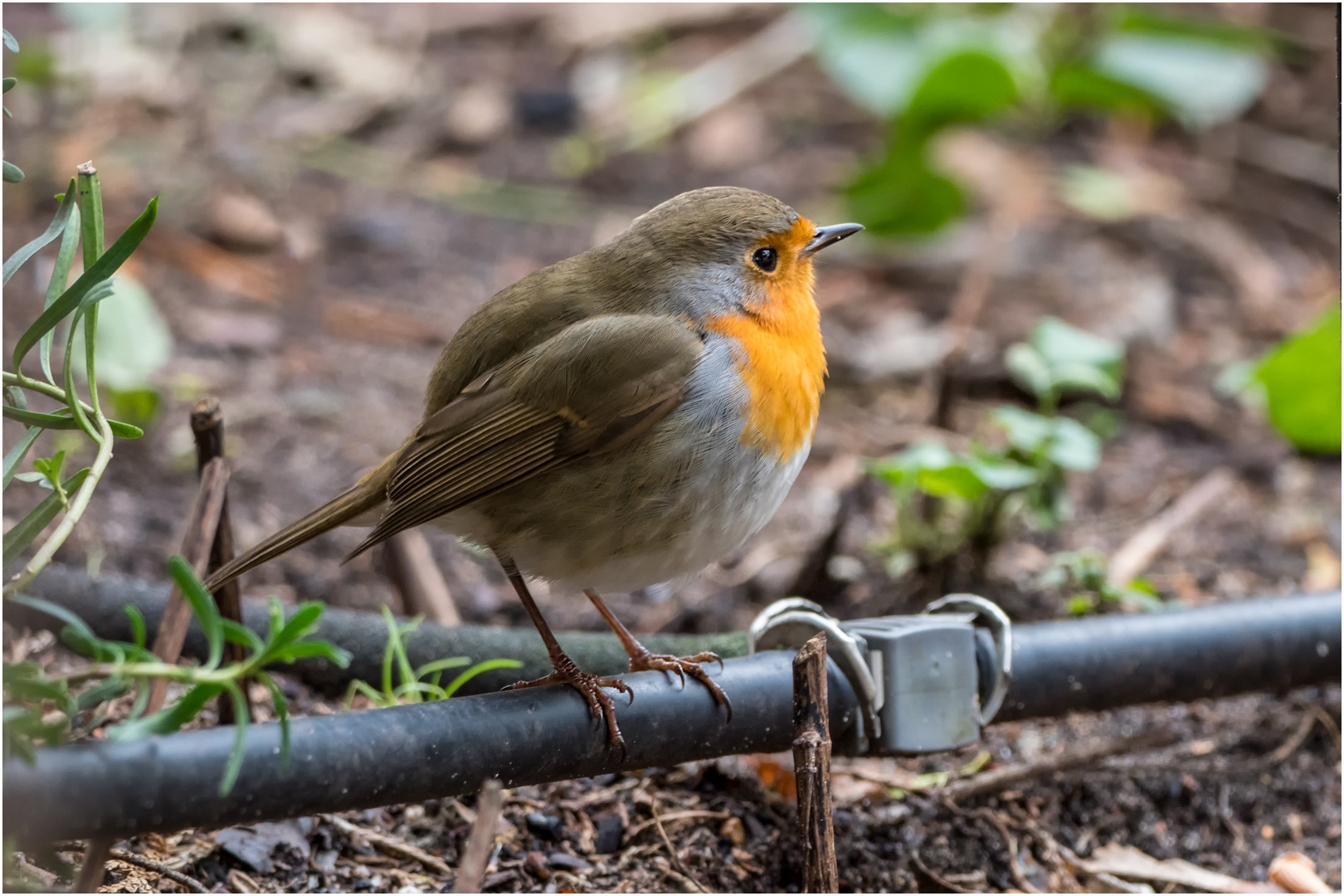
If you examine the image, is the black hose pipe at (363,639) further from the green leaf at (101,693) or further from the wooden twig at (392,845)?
the green leaf at (101,693)

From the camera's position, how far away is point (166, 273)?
5195mm

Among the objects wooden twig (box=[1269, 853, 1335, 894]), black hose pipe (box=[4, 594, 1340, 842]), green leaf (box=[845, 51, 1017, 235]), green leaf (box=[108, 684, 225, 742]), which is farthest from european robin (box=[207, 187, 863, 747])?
green leaf (box=[845, 51, 1017, 235])

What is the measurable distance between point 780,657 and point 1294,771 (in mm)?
1379

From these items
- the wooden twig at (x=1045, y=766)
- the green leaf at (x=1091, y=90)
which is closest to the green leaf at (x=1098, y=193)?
the green leaf at (x=1091, y=90)

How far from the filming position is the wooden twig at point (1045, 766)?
2.77 meters

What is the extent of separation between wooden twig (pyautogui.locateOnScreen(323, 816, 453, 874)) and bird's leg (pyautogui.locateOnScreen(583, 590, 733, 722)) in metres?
0.54

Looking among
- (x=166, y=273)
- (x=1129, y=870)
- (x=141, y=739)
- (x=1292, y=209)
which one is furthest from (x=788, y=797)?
(x=1292, y=209)

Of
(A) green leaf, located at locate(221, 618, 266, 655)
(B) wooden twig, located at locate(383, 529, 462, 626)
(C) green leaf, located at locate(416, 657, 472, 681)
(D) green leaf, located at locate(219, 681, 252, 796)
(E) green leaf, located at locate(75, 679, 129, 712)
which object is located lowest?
(D) green leaf, located at locate(219, 681, 252, 796)

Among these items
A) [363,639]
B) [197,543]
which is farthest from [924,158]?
[197,543]

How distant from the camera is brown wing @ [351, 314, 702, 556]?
252cm

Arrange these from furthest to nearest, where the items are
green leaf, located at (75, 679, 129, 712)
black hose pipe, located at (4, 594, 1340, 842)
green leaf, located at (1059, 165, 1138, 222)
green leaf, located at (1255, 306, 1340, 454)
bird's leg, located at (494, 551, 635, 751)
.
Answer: green leaf, located at (1059, 165, 1138, 222), green leaf, located at (1255, 306, 1340, 454), bird's leg, located at (494, 551, 635, 751), black hose pipe, located at (4, 594, 1340, 842), green leaf, located at (75, 679, 129, 712)

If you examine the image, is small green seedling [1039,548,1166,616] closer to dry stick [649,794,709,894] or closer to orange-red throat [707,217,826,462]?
orange-red throat [707,217,826,462]

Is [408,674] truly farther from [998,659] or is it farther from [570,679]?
[998,659]

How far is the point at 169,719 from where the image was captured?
144cm
